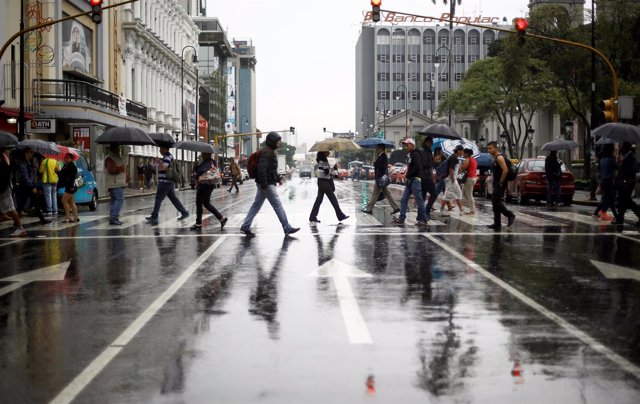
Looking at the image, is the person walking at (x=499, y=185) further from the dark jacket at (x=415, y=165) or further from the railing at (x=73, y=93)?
the railing at (x=73, y=93)

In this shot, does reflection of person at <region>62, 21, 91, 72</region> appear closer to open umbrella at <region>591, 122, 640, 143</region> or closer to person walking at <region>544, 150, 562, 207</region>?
person walking at <region>544, 150, 562, 207</region>

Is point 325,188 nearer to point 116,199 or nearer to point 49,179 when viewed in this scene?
point 116,199

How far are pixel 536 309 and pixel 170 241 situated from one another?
8.58 meters

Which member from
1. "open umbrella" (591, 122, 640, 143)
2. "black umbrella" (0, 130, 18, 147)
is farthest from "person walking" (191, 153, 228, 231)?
"open umbrella" (591, 122, 640, 143)

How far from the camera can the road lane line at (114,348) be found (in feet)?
17.2

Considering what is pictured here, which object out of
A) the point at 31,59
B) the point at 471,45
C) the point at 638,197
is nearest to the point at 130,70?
the point at 31,59

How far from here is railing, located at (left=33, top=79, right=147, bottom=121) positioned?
39031 millimetres

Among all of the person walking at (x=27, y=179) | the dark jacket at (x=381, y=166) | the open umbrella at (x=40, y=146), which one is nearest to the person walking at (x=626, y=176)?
the dark jacket at (x=381, y=166)

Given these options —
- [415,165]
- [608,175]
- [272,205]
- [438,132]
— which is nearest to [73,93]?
[438,132]

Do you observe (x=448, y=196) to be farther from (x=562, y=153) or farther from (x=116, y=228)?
(x=562, y=153)

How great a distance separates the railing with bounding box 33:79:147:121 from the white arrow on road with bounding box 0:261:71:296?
28.0 metres

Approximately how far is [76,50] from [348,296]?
3957 centimetres

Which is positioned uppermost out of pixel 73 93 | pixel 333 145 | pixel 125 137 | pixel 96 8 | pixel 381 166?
pixel 96 8

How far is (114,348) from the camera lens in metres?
6.46
